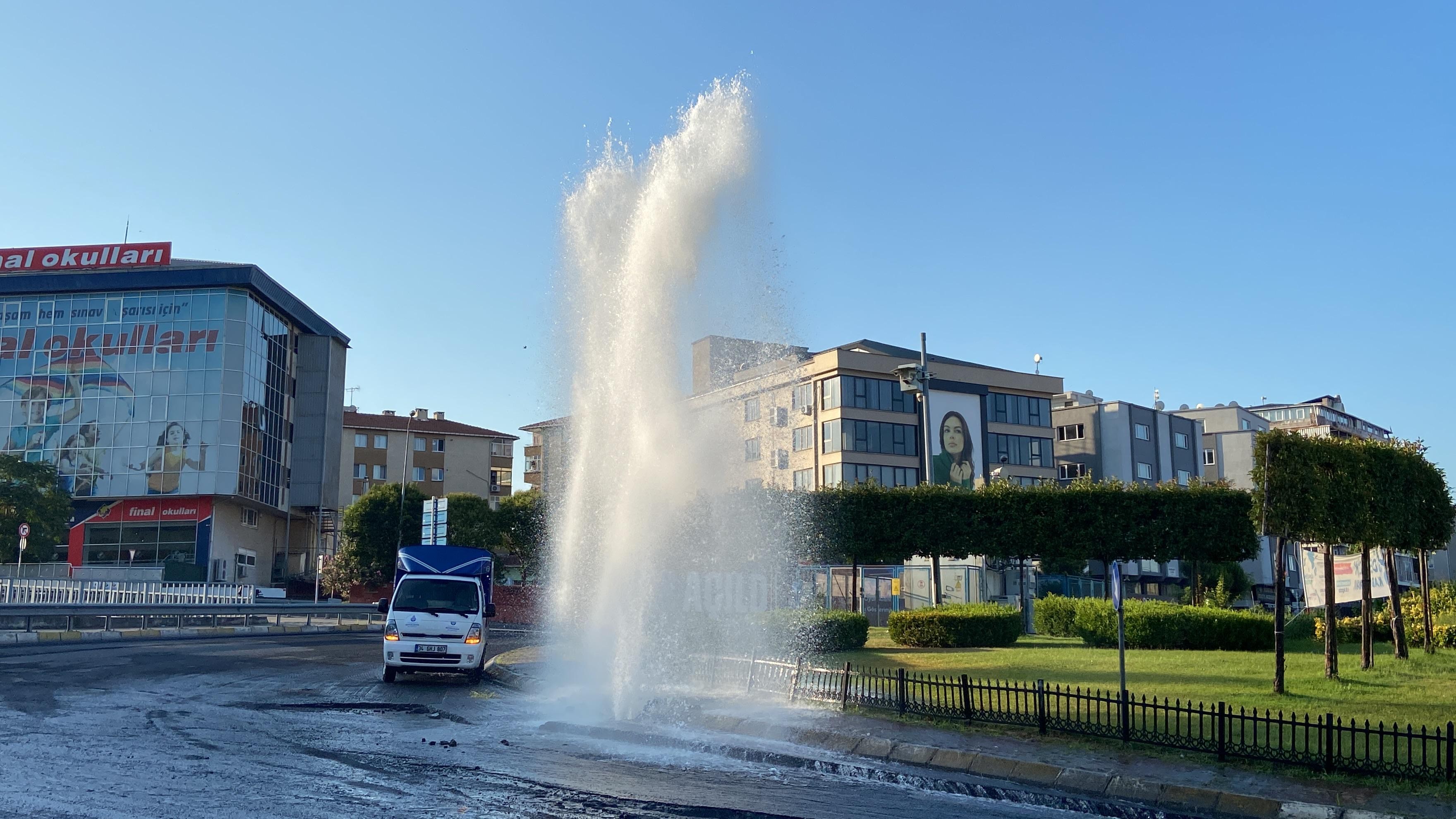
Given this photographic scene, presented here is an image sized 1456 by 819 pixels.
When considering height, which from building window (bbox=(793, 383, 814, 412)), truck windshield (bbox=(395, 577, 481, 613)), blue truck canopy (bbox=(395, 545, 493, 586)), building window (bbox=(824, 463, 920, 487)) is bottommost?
truck windshield (bbox=(395, 577, 481, 613))

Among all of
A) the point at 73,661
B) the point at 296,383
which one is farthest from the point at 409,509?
the point at 73,661

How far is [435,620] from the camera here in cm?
2022

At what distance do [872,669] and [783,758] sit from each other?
395 cm

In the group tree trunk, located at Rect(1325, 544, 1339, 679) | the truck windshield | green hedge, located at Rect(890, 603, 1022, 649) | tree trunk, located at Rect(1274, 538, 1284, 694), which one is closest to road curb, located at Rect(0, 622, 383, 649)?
the truck windshield

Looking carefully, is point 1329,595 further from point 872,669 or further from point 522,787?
point 522,787

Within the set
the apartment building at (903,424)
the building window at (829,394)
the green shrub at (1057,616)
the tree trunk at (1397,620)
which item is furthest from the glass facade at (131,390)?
the tree trunk at (1397,620)

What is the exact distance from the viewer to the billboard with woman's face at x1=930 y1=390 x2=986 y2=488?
263 feet

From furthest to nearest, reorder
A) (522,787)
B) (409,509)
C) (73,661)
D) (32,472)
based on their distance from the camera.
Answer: (409,509), (32,472), (73,661), (522,787)

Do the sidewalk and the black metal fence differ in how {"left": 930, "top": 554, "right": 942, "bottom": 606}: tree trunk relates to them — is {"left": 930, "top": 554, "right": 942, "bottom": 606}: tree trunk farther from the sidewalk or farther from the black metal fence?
the sidewalk

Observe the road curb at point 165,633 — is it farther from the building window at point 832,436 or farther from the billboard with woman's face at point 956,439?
the billboard with woman's face at point 956,439

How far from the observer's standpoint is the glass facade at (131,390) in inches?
2798

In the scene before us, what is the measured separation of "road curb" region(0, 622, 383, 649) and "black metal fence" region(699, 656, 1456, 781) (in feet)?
73.8

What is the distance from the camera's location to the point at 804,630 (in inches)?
960

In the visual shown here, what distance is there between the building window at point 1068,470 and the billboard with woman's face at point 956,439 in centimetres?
1090
